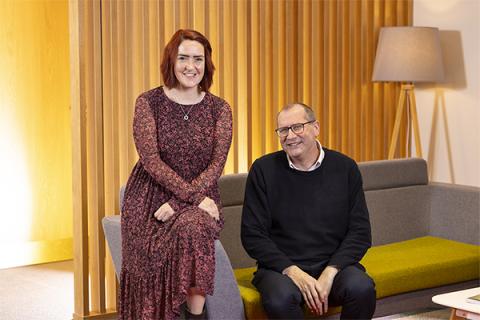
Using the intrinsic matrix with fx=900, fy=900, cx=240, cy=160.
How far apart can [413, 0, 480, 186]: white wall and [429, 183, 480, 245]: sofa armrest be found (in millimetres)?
921

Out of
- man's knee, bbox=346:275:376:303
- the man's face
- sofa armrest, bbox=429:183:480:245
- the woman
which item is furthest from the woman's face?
sofa armrest, bbox=429:183:480:245

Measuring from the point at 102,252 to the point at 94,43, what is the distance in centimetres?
109

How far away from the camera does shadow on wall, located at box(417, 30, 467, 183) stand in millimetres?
5984

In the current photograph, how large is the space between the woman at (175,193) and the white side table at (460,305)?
3.24 ft

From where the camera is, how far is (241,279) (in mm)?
4180

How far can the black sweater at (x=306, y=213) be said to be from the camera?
397 cm

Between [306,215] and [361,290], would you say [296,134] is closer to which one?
[306,215]

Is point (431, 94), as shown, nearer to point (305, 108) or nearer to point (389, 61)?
point (389, 61)

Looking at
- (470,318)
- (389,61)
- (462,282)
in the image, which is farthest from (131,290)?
(389,61)

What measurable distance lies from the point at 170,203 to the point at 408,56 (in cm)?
254

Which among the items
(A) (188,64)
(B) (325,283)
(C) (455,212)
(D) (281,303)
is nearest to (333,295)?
(B) (325,283)

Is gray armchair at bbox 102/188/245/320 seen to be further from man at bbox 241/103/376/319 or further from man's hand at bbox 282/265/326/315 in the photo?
man's hand at bbox 282/265/326/315

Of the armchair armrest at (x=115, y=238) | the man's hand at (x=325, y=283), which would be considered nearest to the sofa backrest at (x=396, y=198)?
the man's hand at (x=325, y=283)

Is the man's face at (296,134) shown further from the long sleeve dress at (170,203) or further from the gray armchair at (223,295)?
the gray armchair at (223,295)
